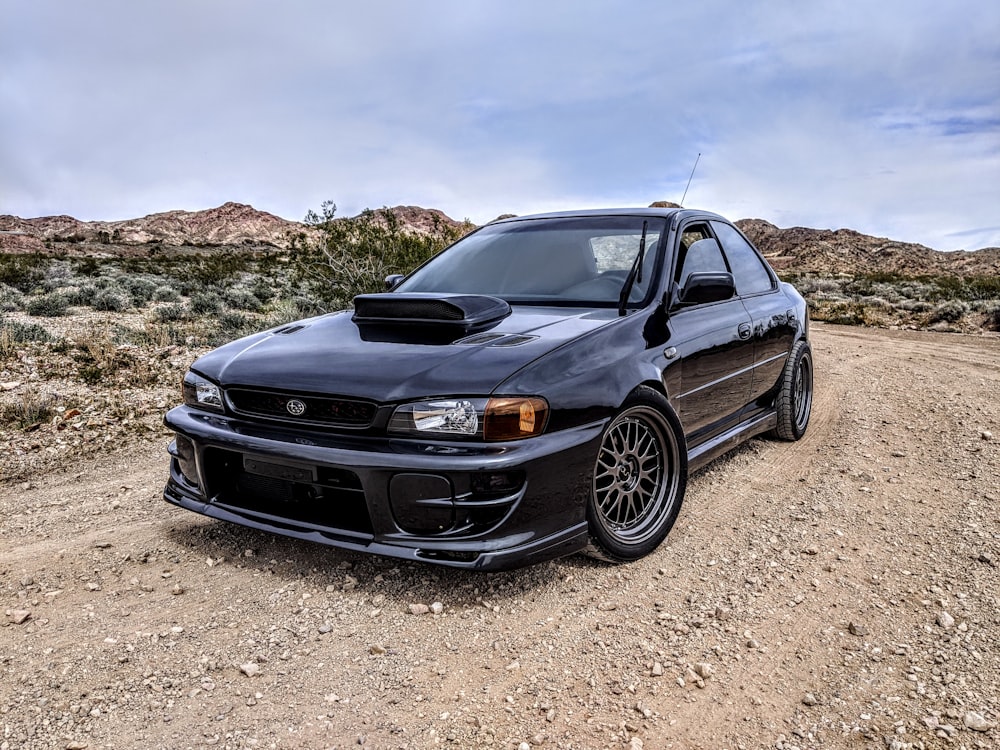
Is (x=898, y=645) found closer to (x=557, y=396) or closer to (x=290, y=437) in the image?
(x=557, y=396)

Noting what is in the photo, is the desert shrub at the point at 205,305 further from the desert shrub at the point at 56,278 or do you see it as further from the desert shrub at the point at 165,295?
the desert shrub at the point at 56,278

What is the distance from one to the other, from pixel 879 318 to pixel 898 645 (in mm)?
13523

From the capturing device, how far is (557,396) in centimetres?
267

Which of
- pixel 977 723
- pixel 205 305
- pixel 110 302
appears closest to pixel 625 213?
pixel 977 723

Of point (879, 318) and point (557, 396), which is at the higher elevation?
point (557, 396)

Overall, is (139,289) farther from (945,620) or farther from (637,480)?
(945,620)

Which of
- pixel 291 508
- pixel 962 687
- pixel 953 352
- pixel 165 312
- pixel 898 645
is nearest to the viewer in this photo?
pixel 962 687

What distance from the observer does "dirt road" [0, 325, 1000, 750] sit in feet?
6.70

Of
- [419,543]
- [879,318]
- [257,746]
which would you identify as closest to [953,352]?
[879,318]

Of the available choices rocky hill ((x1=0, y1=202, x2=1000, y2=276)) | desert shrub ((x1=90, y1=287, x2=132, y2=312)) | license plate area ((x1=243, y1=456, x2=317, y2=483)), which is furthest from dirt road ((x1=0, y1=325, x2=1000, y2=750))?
rocky hill ((x1=0, y1=202, x2=1000, y2=276))

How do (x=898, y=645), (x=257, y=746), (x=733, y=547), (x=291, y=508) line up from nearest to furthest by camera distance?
(x=257, y=746) → (x=898, y=645) → (x=291, y=508) → (x=733, y=547)

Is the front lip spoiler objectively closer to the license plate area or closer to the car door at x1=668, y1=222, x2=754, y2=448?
the license plate area

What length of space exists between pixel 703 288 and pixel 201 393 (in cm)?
237

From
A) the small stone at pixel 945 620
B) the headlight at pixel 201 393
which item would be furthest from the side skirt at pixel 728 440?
the headlight at pixel 201 393
